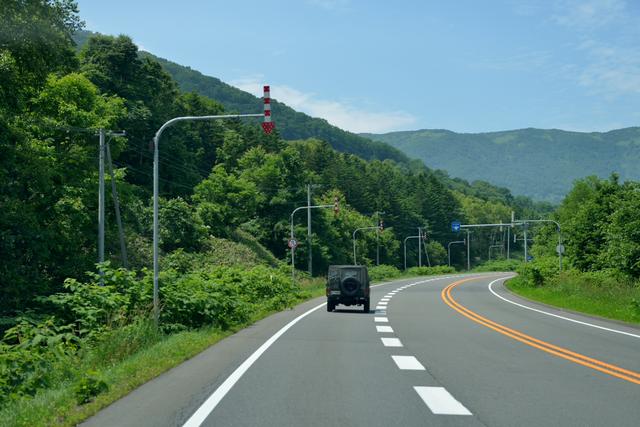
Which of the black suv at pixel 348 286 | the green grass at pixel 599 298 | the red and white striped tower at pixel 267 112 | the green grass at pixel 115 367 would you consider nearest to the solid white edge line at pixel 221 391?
the green grass at pixel 115 367

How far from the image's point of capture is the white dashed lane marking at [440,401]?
25.2 feet

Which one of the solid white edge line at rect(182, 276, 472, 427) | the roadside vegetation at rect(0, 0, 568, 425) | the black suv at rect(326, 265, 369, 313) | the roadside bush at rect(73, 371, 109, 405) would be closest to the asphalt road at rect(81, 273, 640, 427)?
the solid white edge line at rect(182, 276, 472, 427)

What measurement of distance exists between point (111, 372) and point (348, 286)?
18005mm

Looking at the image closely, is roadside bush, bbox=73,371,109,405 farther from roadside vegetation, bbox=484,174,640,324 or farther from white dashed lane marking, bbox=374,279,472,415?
roadside vegetation, bbox=484,174,640,324

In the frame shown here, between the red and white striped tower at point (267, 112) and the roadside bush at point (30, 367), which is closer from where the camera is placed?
the roadside bush at point (30, 367)

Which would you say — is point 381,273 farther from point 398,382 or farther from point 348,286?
point 398,382

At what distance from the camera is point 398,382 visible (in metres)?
9.88

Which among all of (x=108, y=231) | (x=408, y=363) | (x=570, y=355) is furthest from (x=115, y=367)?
(x=108, y=231)

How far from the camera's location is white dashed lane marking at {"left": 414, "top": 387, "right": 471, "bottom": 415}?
25.2ft

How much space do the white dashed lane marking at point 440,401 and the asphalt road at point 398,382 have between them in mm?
23

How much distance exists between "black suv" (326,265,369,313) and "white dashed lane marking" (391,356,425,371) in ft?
49.5

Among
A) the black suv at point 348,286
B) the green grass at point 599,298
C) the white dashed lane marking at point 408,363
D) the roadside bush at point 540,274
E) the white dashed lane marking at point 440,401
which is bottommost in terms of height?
the roadside bush at point 540,274

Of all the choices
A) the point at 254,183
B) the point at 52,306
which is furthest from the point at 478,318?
the point at 254,183

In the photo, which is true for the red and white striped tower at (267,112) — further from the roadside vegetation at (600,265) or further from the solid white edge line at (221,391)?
the roadside vegetation at (600,265)
